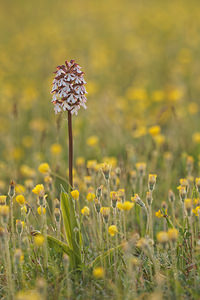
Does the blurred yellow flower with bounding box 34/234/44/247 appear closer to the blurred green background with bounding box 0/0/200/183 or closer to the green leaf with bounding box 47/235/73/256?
the green leaf with bounding box 47/235/73/256

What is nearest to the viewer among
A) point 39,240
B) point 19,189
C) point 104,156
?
point 39,240

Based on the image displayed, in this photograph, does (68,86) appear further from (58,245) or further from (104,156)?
(104,156)

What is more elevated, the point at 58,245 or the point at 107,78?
the point at 107,78

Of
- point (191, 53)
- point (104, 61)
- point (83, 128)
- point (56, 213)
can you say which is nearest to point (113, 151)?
point (83, 128)

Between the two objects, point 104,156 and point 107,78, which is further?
point 107,78

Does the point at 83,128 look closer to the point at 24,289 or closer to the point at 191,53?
the point at 24,289

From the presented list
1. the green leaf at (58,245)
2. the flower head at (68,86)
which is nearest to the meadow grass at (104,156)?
the green leaf at (58,245)

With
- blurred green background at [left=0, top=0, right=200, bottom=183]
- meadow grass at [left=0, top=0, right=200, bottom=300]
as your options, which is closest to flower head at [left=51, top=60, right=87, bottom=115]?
meadow grass at [left=0, top=0, right=200, bottom=300]

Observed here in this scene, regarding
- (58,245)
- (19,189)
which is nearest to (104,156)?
(19,189)
